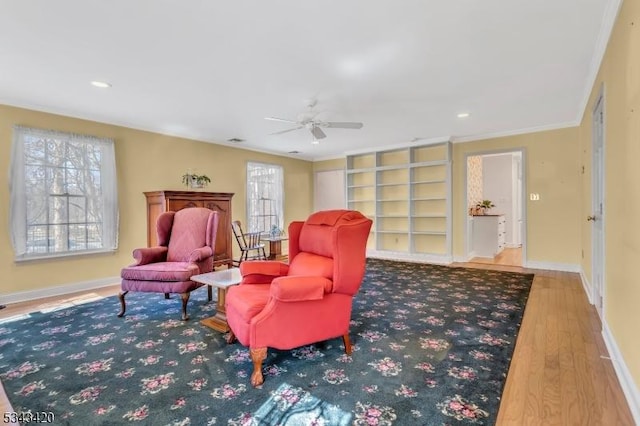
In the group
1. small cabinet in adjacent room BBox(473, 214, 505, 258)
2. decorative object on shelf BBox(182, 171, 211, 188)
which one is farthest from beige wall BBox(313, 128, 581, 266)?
decorative object on shelf BBox(182, 171, 211, 188)

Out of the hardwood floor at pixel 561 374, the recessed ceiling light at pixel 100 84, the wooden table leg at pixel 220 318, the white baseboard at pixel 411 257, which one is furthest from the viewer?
the white baseboard at pixel 411 257

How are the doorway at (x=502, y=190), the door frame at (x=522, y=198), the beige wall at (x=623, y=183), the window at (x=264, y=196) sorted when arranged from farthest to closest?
1. the doorway at (x=502, y=190)
2. the window at (x=264, y=196)
3. the door frame at (x=522, y=198)
4. the beige wall at (x=623, y=183)

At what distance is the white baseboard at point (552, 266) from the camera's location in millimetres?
5068

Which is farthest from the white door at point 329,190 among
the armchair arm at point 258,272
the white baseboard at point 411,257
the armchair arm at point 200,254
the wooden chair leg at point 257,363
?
the wooden chair leg at point 257,363

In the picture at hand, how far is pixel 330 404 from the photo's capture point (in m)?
1.71

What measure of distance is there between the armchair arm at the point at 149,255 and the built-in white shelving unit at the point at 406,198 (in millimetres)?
4572

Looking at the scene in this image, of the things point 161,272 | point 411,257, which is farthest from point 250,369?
point 411,257

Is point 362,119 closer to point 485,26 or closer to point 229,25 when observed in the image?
point 485,26

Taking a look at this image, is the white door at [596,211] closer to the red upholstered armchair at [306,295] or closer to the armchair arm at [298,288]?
the red upholstered armchair at [306,295]

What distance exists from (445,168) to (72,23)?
5815mm

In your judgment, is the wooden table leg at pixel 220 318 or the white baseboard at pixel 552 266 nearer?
the wooden table leg at pixel 220 318

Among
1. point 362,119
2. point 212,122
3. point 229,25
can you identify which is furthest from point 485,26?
point 212,122

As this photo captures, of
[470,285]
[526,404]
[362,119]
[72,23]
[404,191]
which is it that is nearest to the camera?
[526,404]

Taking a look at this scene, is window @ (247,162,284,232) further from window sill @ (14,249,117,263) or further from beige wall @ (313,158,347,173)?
window sill @ (14,249,117,263)
